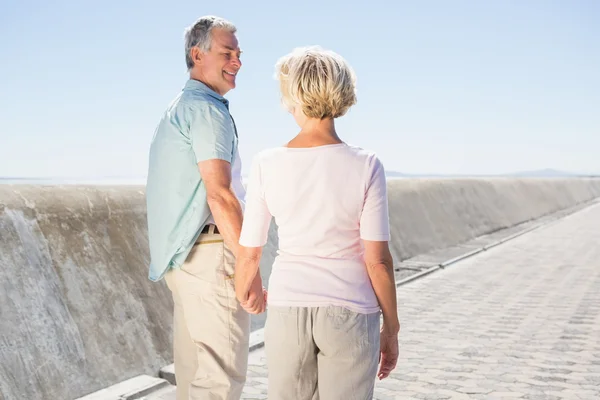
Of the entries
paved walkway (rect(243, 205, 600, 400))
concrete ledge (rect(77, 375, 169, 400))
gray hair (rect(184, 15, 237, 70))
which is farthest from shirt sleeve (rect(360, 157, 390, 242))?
concrete ledge (rect(77, 375, 169, 400))

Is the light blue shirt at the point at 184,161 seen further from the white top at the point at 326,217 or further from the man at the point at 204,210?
the white top at the point at 326,217

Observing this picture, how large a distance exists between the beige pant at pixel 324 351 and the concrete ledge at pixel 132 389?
2.93 meters

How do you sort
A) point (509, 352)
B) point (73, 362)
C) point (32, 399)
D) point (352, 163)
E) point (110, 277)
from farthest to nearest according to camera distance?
1. point (509, 352)
2. point (110, 277)
3. point (73, 362)
4. point (32, 399)
5. point (352, 163)

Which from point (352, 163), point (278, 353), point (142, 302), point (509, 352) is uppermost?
point (352, 163)

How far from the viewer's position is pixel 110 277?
612 cm

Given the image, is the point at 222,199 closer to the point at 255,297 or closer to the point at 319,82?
the point at 255,297

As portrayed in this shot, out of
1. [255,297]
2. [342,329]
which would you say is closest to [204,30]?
[255,297]

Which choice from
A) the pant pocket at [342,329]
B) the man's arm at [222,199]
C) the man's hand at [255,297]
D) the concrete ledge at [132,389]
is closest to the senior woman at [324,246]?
the pant pocket at [342,329]

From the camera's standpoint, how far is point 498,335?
7328 millimetres

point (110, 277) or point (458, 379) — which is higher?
point (110, 277)

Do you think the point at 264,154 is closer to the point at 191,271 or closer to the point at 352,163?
the point at 352,163

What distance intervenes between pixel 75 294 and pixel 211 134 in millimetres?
3108

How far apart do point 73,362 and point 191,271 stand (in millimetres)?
2529

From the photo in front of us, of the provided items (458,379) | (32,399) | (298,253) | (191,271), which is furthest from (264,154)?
(458,379)
